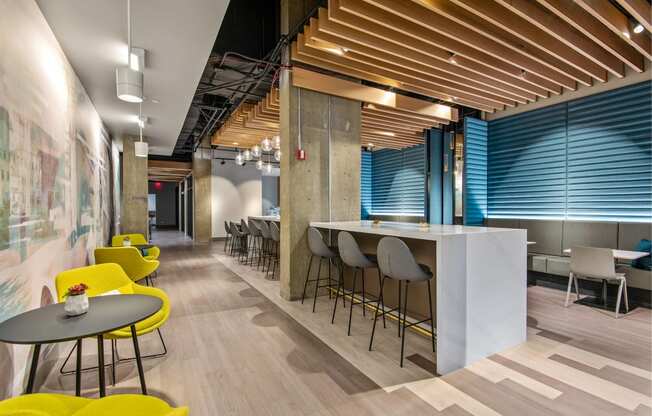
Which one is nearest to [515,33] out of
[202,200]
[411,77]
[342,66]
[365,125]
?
[411,77]

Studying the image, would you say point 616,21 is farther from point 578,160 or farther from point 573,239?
point 573,239

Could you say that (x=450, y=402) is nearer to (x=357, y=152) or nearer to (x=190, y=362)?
(x=190, y=362)

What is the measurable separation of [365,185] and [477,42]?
25.8 ft

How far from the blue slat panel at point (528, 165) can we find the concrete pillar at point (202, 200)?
9.21 meters

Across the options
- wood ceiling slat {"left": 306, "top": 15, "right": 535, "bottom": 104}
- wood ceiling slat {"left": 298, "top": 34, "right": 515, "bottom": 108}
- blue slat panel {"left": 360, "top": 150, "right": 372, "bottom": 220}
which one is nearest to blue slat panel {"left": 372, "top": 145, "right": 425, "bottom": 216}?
blue slat panel {"left": 360, "top": 150, "right": 372, "bottom": 220}

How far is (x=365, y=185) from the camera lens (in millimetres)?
11531

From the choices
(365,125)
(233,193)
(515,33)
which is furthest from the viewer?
(233,193)

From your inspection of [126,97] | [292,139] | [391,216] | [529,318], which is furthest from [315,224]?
[391,216]

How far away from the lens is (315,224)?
432cm

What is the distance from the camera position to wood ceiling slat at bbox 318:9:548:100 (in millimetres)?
3309

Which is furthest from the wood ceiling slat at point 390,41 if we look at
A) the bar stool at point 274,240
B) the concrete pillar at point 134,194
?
the concrete pillar at point 134,194

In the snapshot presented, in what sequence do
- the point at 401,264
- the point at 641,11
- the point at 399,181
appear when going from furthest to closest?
the point at 399,181
the point at 641,11
the point at 401,264

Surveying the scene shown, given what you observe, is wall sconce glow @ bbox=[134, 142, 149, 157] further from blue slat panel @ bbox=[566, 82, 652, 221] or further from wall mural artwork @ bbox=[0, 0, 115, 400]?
blue slat panel @ bbox=[566, 82, 652, 221]

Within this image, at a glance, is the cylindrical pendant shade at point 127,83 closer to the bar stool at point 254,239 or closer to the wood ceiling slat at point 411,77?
the wood ceiling slat at point 411,77
